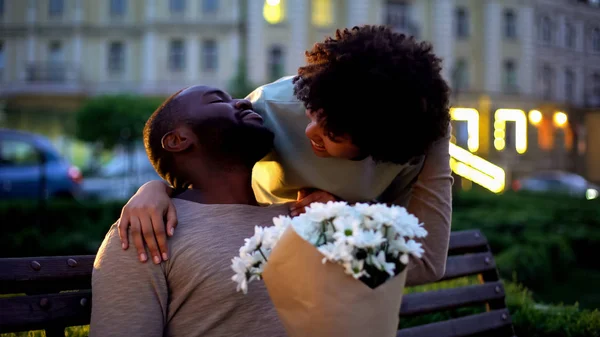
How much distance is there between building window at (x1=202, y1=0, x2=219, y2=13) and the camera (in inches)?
1350

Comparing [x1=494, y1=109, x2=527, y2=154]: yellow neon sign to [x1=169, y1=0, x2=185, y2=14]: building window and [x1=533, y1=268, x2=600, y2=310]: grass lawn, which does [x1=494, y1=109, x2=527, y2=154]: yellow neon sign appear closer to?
[x1=169, y1=0, x2=185, y2=14]: building window

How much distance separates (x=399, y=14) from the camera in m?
35.9

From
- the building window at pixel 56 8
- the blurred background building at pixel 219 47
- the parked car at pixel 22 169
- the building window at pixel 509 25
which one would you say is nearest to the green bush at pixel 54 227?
the parked car at pixel 22 169

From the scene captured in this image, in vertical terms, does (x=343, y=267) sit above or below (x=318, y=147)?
below

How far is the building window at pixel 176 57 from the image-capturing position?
3403 cm

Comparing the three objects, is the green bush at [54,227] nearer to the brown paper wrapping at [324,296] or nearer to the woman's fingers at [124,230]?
the woman's fingers at [124,230]

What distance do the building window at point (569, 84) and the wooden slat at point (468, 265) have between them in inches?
1574

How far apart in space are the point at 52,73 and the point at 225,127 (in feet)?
113

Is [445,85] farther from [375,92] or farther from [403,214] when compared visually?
[403,214]

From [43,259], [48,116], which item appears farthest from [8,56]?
[43,259]

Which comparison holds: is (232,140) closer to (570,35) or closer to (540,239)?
(540,239)

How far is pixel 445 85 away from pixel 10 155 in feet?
38.0

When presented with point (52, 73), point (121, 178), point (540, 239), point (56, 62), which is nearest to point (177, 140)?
point (540, 239)

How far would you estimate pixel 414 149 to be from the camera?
1996 millimetres
